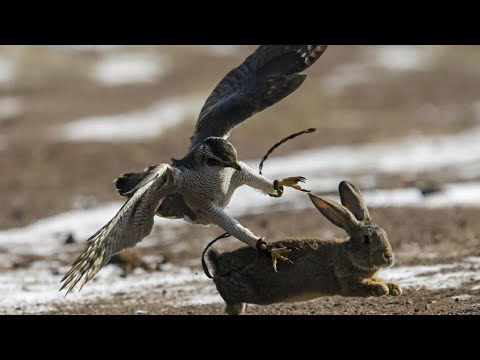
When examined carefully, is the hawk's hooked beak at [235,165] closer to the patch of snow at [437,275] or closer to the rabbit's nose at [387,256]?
the rabbit's nose at [387,256]

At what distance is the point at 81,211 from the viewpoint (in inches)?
526

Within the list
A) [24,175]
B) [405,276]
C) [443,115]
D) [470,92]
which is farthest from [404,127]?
[405,276]

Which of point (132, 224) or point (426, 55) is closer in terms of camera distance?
point (132, 224)

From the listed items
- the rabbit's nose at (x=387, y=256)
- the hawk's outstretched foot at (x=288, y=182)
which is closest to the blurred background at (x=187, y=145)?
the rabbit's nose at (x=387, y=256)

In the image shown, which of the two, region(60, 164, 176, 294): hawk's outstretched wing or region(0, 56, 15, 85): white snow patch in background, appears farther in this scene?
region(0, 56, 15, 85): white snow patch in background

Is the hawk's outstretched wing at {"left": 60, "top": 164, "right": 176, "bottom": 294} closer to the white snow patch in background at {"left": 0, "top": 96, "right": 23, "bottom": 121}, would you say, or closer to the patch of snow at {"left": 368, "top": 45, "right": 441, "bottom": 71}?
the white snow patch in background at {"left": 0, "top": 96, "right": 23, "bottom": 121}

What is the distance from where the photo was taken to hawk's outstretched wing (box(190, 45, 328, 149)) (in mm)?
6609

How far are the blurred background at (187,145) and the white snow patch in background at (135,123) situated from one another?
0.04 metres

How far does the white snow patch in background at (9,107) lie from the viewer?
19961 millimetres

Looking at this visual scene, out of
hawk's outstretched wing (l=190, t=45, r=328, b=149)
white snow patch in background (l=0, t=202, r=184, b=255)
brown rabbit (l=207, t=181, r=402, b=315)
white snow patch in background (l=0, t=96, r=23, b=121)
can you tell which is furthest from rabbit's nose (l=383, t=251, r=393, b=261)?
white snow patch in background (l=0, t=96, r=23, b=121)

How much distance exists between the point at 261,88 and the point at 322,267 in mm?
1438

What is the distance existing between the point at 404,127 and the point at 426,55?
7.81 metres

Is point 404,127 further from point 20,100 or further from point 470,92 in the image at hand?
point 20,100

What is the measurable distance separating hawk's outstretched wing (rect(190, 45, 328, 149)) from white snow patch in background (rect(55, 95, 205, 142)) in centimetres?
1168
